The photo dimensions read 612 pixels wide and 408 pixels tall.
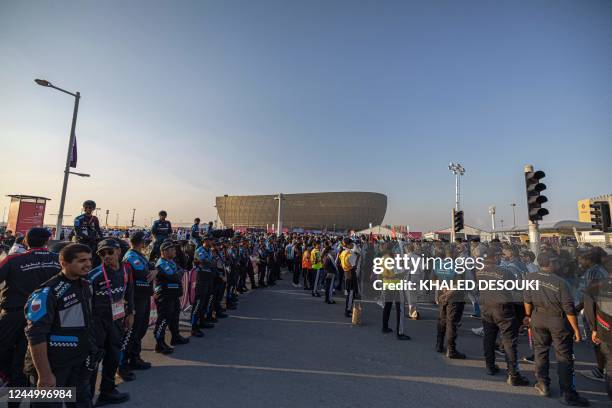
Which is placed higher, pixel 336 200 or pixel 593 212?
pixel 336 200

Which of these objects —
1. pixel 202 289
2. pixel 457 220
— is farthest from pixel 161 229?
pixel 457 220

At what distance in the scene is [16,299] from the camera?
343 centimetres

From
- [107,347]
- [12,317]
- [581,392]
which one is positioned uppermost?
[12,317]

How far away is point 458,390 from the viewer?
14.3ft

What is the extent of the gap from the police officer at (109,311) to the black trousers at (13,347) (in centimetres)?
73

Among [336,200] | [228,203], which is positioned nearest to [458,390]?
[336,200]

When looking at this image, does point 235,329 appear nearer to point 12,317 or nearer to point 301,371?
point 301,371

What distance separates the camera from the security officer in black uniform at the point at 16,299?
3.37m

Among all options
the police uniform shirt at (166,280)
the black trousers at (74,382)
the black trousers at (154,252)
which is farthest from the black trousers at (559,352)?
the black trousers at (154,252)

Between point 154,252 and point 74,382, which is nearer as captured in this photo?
point 74,382

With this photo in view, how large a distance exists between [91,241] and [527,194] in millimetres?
10848

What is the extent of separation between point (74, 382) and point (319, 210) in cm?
12829

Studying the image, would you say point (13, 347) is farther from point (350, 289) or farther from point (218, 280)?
point (350, 289)

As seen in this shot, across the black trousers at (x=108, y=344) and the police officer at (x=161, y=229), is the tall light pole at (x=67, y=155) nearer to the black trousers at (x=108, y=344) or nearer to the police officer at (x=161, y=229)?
the police officer at (x=161, y=229)
